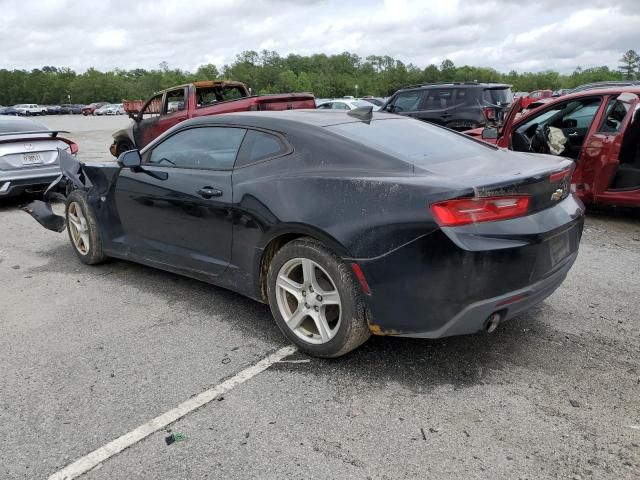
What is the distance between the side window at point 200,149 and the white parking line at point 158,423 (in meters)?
1.37

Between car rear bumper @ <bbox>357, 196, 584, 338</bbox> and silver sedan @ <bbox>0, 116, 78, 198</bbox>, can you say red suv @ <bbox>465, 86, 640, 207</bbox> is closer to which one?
car rear bumper @ <bbox>357, 196, 584, 338</bbox>

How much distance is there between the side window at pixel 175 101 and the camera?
11344mm

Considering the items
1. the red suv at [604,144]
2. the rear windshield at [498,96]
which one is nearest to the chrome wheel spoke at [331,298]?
the red suv at [604,144]

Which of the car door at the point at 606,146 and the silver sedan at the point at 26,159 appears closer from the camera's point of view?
the car door at the point at 606,146

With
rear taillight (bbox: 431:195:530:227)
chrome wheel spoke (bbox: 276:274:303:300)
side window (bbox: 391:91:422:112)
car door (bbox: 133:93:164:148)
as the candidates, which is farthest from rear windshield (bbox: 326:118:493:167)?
side window (bbox: 391:91:422:112)

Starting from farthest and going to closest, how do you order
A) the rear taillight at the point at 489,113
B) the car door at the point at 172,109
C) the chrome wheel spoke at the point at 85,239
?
the rear taillight at the point at 489,113 < the car door at the point at 172,109 < the chrome wheel spoke at the point at 85,239

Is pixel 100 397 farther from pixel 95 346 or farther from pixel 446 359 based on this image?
pixel 446 359

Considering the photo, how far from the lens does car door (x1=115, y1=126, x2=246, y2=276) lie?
382 centimetres

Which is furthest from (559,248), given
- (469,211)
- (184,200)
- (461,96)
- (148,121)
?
(148,121)

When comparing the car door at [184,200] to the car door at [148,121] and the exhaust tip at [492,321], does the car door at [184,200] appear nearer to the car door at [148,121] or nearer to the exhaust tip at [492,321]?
the exhaust tip at [492,321]

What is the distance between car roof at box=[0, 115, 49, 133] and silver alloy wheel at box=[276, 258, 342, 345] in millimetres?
6840

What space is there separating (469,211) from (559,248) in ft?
2.50

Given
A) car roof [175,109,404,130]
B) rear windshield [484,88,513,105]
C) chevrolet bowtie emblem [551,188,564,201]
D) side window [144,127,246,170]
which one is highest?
rear windshield [484,88,513,105]

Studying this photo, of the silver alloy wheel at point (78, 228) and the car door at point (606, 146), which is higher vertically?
the car door at point (606, 146)
